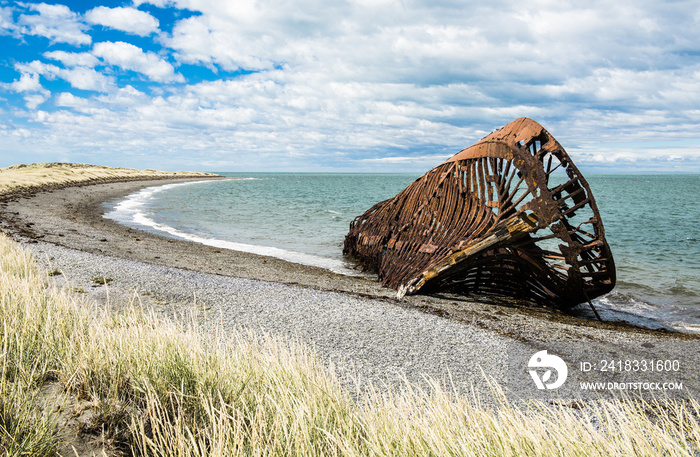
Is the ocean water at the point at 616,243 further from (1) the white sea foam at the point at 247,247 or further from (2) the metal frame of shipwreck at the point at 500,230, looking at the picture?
(2) the metal frame of shipwreck at the point at 500,230

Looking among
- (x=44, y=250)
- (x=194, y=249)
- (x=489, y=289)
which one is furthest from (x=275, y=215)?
(x=489, y=289)

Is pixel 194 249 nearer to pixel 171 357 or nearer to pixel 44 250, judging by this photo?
pixel 44 250

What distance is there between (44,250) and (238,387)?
895cm

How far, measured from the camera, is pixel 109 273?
8016 mm

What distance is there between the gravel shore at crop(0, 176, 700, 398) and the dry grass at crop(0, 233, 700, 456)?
41cm

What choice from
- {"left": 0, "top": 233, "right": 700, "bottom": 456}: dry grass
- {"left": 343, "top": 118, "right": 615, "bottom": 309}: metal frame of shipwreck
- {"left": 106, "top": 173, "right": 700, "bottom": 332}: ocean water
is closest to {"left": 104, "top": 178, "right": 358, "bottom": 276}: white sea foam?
{"left": 106, "top": 173, "right": 700, "bottom": 332}: ocean water

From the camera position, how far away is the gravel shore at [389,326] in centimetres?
454

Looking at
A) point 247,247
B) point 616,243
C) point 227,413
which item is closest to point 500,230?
point 227,413

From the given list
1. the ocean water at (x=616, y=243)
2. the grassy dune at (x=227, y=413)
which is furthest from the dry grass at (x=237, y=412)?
the ocean water at (x=616, y=243)

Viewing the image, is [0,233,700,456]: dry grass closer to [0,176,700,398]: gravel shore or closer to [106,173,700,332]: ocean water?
[0,176,700,398]: gravel shore

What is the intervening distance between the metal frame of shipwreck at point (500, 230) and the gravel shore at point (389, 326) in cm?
54

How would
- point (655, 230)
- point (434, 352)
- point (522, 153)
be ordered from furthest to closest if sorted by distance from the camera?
point (655, 230), point (522, 153), point (434, 352)

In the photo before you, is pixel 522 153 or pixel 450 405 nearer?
pixel 450 405

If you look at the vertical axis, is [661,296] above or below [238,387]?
below
